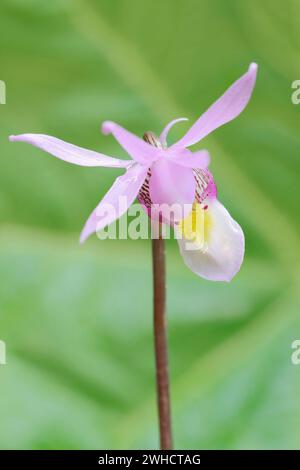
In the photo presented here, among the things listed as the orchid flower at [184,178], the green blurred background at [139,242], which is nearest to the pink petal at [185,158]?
the orchid flower at [184,178]

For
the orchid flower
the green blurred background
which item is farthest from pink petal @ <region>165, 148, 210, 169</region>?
the green blurred background

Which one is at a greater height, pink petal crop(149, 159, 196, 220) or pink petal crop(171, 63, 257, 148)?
pink petal crop(171, 63, 257, 148)

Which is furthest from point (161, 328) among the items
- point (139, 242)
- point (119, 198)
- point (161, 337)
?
point (139, 242)

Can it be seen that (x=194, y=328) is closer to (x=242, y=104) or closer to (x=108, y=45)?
(x=108, y=45)

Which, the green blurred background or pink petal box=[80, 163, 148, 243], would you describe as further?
the green blurred background

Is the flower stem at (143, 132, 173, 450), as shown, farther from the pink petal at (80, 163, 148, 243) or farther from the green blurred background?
the green blurred background
